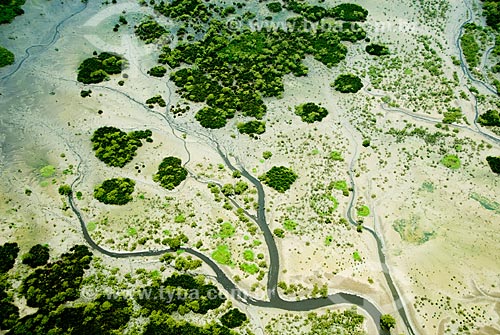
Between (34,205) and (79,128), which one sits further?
(79,128)

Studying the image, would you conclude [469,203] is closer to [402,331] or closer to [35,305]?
[402,331]

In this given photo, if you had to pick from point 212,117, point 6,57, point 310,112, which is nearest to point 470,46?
point 310,112

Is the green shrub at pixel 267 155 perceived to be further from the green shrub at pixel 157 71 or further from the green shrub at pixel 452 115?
the green shrub at pixel 452 115

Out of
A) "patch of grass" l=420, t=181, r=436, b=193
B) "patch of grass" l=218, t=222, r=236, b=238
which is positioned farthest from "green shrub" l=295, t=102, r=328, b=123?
"patch of grass" l=218, t=222, r=236, b=238

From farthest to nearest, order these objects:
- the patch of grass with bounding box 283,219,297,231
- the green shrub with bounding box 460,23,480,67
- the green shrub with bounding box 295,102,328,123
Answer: the green shrub with bounding box 460,23,480,67
the green shrub with bounding box 295,102,328,123
the patch of grass with bounding box 283,219,297,231

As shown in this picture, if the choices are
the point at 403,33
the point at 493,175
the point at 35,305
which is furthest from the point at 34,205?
the point at 403,33

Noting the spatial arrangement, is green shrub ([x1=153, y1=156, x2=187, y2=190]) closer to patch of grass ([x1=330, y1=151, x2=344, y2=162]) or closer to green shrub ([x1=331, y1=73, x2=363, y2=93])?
patch of grass ([x1=330, y1=151, x2=344, y2=162])

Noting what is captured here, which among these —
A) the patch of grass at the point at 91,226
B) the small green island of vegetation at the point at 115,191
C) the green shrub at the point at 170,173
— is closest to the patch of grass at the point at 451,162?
the green shrub at the point at 170,173
